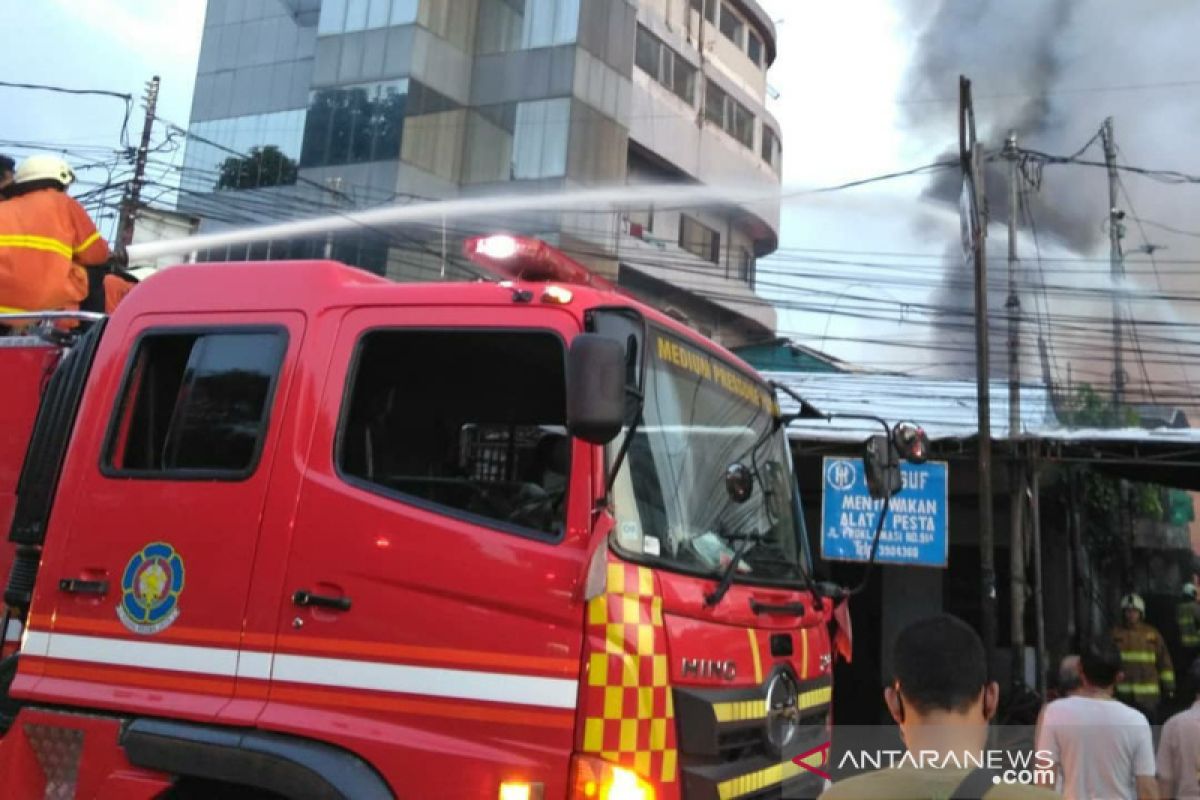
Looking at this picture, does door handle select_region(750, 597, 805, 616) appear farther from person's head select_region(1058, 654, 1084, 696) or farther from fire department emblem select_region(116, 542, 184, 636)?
person's head select_region(1058, 654, 1084, 696)

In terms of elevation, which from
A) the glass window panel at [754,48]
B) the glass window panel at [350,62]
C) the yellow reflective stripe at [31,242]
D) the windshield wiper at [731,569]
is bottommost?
the windshield wiper at [731,569]

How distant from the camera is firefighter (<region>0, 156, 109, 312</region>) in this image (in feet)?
14.3

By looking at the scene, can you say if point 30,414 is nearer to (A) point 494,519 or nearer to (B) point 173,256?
(A) point 494,519

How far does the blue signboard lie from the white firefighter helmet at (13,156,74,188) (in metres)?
6.60

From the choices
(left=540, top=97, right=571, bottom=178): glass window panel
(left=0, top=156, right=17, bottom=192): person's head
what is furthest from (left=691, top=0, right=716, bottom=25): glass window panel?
(left=0, top=156, right=17, bottom=192): person's head

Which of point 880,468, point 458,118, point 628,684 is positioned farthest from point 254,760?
point 458,118

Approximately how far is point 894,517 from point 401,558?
7.23 meters

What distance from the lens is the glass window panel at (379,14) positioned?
25500 millimetres

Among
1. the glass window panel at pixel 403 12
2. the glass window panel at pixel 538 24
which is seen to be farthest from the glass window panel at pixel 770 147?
the glass window panel at pixel 403 12

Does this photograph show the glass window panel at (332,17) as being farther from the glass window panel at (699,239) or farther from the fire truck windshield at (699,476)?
the fire truck windshield at (699,476)

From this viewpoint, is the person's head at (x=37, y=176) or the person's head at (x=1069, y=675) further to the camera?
the person's head at (x=1069, y=675)

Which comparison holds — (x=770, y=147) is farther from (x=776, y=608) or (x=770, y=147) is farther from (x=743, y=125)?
(x=776, y=608)

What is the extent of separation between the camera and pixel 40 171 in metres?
4.48

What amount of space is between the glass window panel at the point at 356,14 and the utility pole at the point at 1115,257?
18.7 m
